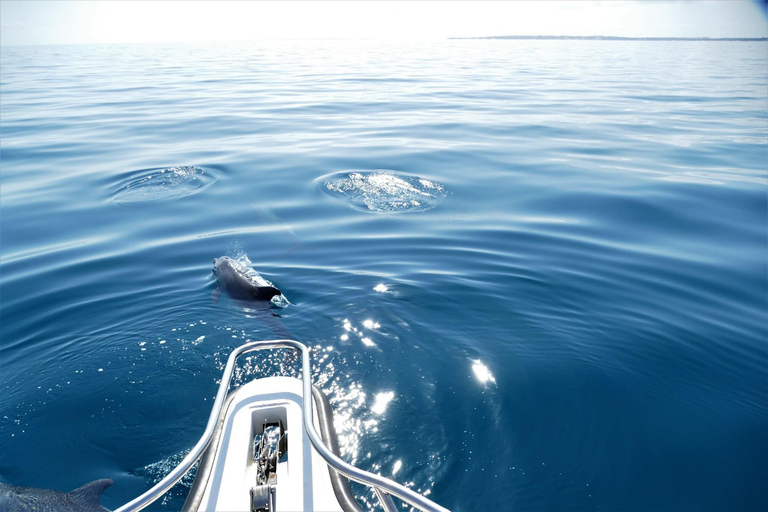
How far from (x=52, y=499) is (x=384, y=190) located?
911 centimetres

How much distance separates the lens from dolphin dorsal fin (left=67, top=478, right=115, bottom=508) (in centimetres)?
408

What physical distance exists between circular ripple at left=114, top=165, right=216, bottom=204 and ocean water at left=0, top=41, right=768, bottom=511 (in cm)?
10

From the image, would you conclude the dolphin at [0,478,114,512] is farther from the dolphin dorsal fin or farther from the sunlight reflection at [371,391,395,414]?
the sunlight reflection at [371,391,395,414]

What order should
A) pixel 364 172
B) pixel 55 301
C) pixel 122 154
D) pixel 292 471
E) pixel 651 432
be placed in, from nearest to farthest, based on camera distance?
1. pixel 292 471
2. pixel 651 432
3. pixel 55 301
4. pixel 364 172
5. pixel 122 154

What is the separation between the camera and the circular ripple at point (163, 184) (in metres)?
11.9

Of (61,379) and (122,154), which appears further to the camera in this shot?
(122,154)

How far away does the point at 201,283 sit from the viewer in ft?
25.8

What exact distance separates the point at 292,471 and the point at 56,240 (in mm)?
8198

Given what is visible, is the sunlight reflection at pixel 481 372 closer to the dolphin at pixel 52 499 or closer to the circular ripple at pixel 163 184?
the dolphin at pixel 52 499

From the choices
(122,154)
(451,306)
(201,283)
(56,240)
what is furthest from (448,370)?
(122,154)

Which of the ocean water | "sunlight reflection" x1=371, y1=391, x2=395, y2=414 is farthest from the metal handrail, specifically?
"sunlight reflection" x1=371, y1=391, x2=395, y2=414

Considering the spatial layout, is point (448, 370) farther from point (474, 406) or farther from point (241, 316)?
point (241, 316)

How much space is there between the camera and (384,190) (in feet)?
40.0

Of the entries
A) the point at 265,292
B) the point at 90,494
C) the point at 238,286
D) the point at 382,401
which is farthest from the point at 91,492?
the point at 238,286
